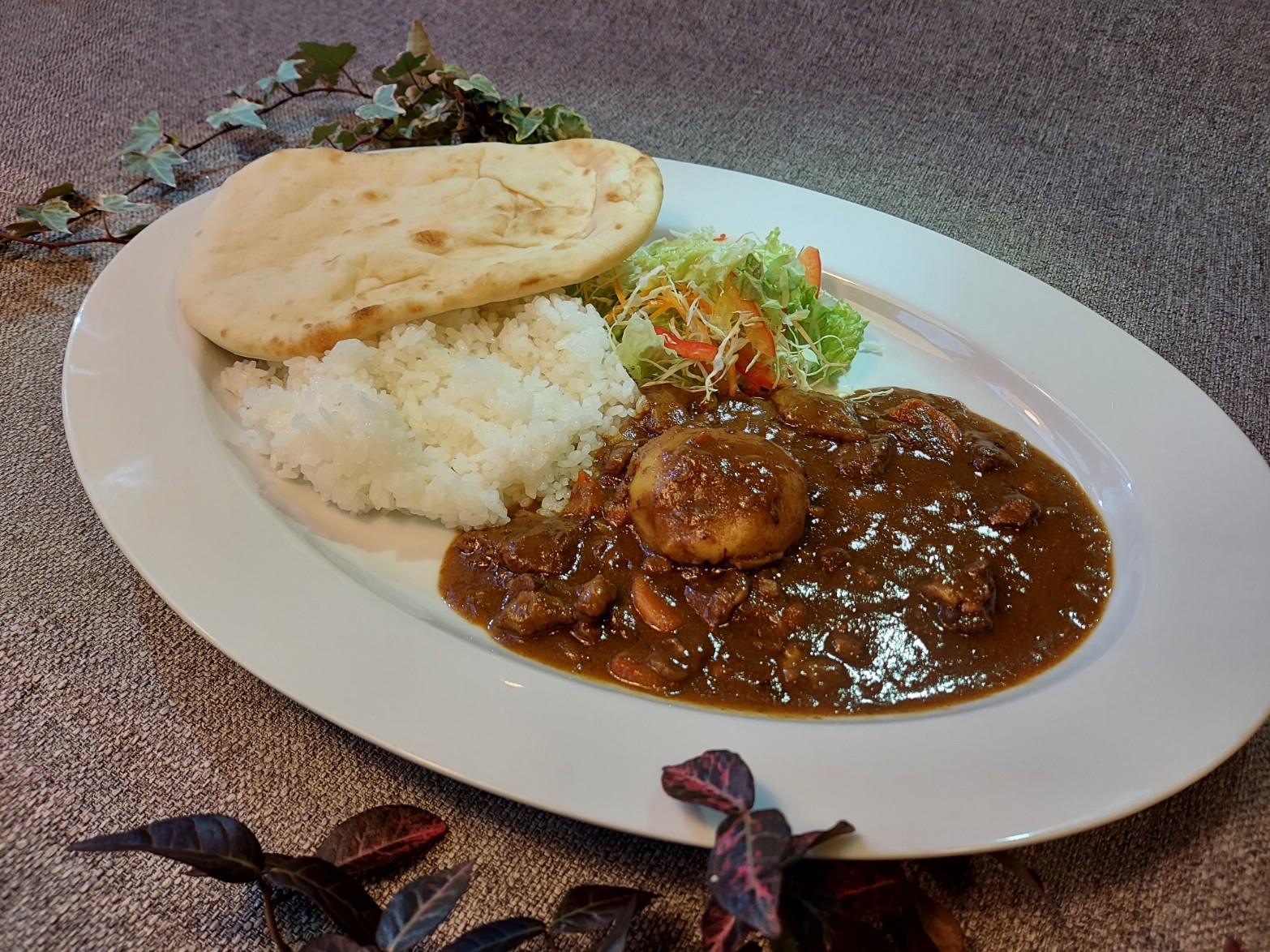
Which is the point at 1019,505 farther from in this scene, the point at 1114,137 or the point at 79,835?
the point at 1114,137

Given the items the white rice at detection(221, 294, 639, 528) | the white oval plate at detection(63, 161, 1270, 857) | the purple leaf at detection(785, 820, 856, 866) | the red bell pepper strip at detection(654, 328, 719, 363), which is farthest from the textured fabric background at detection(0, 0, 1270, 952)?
the red bell pepper strip at detection(654, 328, 719, 363)

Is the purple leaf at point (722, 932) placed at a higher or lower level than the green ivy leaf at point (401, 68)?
lower

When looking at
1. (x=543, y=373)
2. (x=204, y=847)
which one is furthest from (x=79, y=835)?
(x=543, y=373)

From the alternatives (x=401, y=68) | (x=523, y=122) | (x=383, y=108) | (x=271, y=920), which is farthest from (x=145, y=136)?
(x=271, y=920)

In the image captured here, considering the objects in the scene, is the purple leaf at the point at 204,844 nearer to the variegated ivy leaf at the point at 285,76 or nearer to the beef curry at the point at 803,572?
the beef curry at the point at 803,572

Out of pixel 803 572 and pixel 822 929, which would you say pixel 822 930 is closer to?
pixel 822 929

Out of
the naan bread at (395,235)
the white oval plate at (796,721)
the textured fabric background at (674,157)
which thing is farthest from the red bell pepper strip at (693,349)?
the textured fabric background at (674,157)
